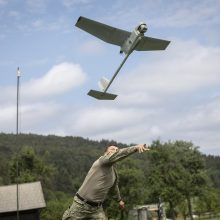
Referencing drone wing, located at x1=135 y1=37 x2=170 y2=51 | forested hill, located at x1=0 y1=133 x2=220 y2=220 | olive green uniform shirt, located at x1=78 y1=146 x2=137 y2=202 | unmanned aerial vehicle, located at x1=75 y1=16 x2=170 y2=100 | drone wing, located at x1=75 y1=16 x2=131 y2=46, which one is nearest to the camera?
olive green uniform shirt, located at x1=78 y1=146 x2=137 y2=202

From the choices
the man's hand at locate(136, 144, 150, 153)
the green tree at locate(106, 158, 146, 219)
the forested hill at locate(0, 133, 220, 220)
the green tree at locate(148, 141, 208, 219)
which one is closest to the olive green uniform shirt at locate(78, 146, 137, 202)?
the man's hand at locate(136, 144, 150, 153)

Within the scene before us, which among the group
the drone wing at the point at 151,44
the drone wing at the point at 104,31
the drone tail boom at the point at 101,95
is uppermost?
the drone wing at the point at 104,31

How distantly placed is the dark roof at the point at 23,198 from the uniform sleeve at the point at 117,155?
31502mm

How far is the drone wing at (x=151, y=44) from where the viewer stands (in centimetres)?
1375

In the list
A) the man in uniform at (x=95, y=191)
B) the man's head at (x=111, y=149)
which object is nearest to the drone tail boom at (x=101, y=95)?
the man in uniform at (x=95, y=191)

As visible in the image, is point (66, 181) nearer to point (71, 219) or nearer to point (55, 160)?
point (55, 160)

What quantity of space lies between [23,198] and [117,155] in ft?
108

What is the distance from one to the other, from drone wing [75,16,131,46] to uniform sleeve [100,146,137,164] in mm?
6473

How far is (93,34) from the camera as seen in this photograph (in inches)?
538

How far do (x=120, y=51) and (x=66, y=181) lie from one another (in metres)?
149

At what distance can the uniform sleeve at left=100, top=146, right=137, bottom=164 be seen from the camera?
22.8ft

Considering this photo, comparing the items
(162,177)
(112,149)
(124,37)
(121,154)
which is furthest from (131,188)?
(121,154)

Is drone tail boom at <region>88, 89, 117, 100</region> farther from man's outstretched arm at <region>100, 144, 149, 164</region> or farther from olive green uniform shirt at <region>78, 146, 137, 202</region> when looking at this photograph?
man's outstretched arm at <region>100, 144, 149, 164</region>

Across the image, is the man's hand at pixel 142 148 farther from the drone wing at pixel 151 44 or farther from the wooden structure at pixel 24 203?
the wooden structure at pixel 24 203
